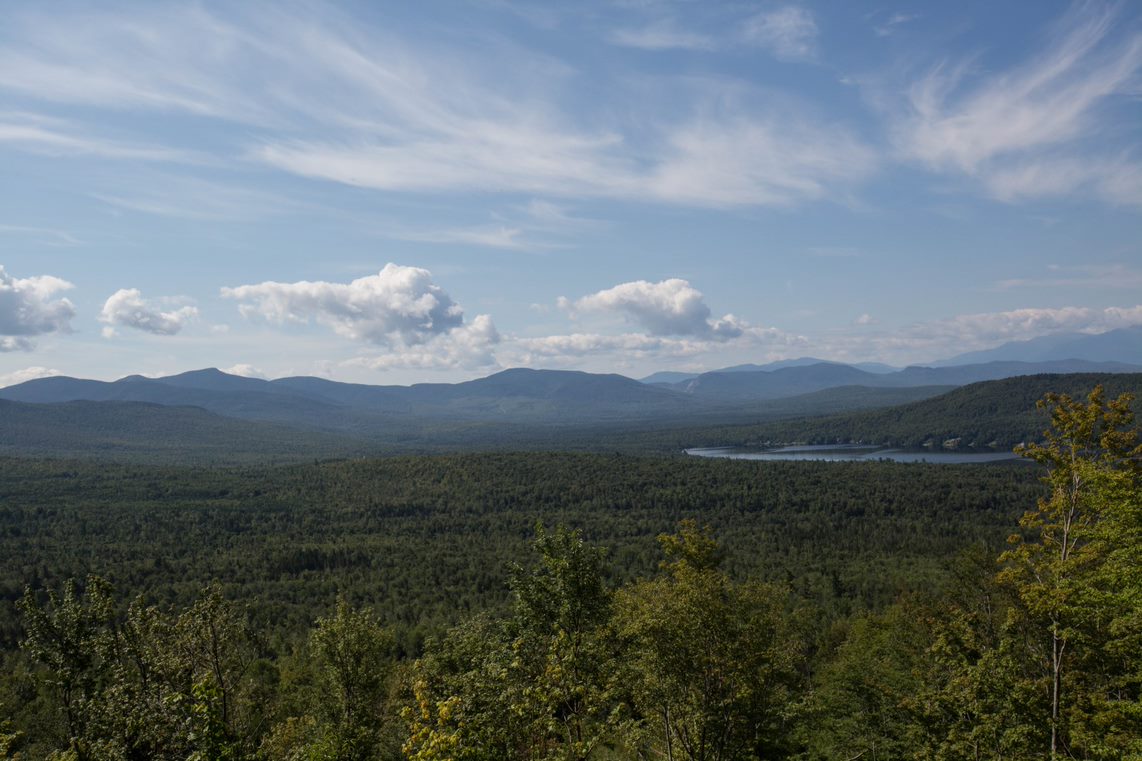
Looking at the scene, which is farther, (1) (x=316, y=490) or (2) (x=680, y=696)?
(1) (x=316, y=490)

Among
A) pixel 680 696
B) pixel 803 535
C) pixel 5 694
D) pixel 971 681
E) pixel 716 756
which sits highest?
pixel 680 696

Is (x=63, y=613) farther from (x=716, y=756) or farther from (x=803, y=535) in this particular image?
(x=803, y=535)

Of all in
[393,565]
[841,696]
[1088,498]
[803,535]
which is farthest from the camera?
[803,535]

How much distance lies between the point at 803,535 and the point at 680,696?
125 m

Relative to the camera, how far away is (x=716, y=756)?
21766 millimetres

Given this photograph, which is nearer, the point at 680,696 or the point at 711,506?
the point at 680,696

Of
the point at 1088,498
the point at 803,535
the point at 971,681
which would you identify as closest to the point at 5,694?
the point at 971,681

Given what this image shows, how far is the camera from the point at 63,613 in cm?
2153

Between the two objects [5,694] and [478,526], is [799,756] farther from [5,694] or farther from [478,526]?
[478,526]

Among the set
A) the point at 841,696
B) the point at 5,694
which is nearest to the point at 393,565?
the point at 5,694

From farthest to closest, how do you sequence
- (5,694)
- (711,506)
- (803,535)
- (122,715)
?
(711,506) → (803,535) → (5,694) → (122,715)

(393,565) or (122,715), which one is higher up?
(122,715)

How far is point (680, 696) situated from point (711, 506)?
15034 cm

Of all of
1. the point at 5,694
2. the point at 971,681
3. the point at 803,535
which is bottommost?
the point at 803,535
